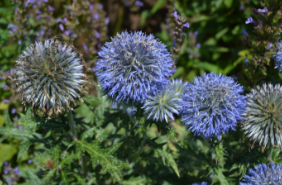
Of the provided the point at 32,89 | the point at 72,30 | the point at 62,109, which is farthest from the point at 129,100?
the point at 72,30

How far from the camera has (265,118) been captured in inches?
95.7

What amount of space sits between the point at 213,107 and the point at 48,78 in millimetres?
1353

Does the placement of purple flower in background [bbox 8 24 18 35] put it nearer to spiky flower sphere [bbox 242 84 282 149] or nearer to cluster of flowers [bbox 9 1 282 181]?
cluster of flowers [bbox 9 1 282 181]

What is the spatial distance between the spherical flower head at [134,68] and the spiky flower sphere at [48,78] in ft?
1.00

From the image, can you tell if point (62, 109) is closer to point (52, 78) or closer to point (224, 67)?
point (52, 78)

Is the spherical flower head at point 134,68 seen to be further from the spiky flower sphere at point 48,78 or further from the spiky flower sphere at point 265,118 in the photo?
the spiky flower sphere at point 265,118

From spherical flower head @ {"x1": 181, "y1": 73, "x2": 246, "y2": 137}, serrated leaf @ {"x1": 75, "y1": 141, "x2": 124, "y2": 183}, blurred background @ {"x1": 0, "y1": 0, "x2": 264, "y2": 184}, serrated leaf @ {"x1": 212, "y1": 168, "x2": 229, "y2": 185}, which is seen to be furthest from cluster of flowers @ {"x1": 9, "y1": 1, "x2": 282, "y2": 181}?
blurred background @ {"x1": 0, "y1": 0, "x2": 264, "y2": 184}

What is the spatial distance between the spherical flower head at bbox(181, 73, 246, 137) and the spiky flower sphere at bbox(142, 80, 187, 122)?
8 centimetres

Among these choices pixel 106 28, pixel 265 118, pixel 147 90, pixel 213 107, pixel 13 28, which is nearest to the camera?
pixel 147 90

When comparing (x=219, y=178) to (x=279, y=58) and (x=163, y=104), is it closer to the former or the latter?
(x=163, y=104)

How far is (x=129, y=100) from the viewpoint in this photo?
2.38 meters

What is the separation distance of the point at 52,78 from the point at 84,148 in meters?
0.67

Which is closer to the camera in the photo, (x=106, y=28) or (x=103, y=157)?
(x=103, y=157)

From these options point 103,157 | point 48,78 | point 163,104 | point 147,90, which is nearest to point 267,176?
point 163,104
